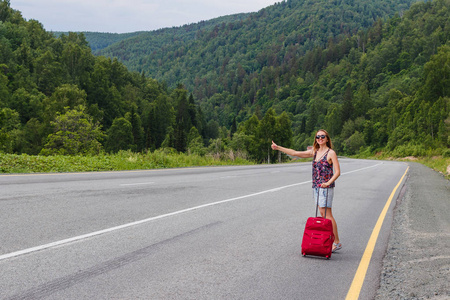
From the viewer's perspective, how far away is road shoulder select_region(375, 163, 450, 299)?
4.81 metres

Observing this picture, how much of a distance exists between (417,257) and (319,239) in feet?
5.56

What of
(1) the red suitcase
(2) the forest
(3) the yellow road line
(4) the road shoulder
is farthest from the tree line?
(1) the red suitcase

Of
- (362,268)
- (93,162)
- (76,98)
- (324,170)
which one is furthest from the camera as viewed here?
(76,98)

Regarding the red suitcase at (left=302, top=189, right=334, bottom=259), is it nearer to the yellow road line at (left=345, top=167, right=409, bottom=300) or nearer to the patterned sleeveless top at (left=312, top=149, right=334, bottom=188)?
the yellow road line at (left=345, top=167, right=409, bottom=300)

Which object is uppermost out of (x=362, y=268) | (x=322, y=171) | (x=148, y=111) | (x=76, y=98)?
(x=76, y=98)

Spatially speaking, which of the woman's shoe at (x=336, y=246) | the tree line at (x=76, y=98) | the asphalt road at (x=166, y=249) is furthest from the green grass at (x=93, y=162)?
the tree line at (x=76, y=98)

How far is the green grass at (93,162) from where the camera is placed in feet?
59.9

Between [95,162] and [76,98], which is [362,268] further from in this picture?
[76,98]

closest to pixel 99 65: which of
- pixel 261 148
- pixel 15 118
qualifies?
pixel 15 118

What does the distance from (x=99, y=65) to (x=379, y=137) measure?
313 ft

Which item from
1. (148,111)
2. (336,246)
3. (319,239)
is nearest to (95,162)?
A: (336,246)

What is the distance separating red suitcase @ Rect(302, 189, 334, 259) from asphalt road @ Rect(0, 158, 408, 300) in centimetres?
18

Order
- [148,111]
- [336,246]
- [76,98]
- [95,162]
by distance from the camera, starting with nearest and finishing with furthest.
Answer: [336,246] → [95,162] → [76,98] → [148,111]

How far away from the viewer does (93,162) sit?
21.6m
